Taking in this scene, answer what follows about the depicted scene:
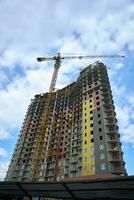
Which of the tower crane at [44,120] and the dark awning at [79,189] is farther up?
the tower crane at [44,120]

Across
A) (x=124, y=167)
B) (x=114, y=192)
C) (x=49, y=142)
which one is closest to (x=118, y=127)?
(x=124, y=167)

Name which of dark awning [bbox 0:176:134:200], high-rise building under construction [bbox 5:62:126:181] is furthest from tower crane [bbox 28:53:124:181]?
dark awning [bbox 0:176:134:200]

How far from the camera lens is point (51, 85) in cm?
7512

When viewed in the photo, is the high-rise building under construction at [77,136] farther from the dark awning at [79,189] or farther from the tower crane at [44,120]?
the dark awning at [79,189]

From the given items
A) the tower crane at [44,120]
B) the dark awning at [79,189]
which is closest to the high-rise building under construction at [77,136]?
the tower crane at [44,120]

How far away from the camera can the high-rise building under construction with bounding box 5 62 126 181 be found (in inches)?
2167

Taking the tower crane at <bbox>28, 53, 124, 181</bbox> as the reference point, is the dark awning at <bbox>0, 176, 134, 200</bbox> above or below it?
below

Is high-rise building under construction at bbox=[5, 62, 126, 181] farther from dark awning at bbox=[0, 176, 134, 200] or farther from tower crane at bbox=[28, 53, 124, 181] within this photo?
dark awning at bbox=[0, 176, 134, 200]

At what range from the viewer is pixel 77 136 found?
219ft

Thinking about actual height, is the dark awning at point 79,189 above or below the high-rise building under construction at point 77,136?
below

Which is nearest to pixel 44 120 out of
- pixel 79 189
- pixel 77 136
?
pixel 77 136

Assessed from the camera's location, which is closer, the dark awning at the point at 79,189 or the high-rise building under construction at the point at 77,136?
the dark awning at the point at 79,189

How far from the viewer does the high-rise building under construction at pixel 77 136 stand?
55031 millimetres

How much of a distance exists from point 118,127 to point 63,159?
2097 cm
